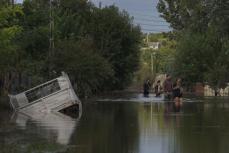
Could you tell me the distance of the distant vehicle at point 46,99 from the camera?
31.2m

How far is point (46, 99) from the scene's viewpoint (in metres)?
31.2

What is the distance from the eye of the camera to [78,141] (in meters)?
17.5

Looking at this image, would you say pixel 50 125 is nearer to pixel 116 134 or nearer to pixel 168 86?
pixel 116 134

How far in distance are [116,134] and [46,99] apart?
480 inches

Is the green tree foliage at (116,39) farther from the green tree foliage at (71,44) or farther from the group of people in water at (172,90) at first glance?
the group of people in water at (172,90)

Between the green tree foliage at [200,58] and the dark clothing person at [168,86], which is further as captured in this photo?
the green tree foliage at [200,58]

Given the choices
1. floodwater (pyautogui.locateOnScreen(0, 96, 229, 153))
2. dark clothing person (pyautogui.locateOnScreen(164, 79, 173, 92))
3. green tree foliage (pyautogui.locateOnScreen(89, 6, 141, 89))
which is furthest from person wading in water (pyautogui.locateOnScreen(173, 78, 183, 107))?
green tree foliage (pyautogui.locateOnScreen(89, 6, 141, 89))

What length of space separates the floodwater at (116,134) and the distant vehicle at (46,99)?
12.1ft

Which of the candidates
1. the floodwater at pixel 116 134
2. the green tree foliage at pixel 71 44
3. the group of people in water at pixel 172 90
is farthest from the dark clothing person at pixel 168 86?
the floodwater at pixel 116 134

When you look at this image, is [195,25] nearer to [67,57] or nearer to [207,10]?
[207,10]

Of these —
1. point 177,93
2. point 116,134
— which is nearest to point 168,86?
point 177,93

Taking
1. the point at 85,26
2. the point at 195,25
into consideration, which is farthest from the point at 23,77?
the point at 85,26

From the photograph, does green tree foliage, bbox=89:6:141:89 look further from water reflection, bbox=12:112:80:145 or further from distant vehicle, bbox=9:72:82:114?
water reflection, bbox=12:112:80:145

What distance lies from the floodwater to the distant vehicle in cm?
370
